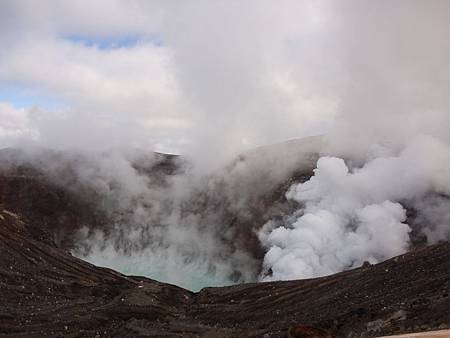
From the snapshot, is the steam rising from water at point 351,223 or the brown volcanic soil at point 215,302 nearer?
the brown volcanic soil at point 215,302

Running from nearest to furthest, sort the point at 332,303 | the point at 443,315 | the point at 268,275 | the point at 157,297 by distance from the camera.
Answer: the point at 443,315 → the point at 332,303 → the point at 157,297 → the point at 268,275

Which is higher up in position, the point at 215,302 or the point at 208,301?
the point at 208,301

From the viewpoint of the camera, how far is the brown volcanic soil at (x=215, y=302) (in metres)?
43.5

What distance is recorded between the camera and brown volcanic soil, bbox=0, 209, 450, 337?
43500mm

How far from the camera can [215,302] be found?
68312 mm

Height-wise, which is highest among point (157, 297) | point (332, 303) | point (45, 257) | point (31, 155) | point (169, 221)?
point (31, 155)

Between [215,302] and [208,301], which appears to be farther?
[208,301]

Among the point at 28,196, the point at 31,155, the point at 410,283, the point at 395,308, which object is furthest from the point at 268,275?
the point at 31,155

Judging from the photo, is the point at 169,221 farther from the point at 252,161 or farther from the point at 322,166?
the point at 322,166

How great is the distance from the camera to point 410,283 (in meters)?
48.6

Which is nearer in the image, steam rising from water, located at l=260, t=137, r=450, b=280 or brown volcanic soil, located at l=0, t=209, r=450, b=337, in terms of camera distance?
brown volcanic soil, located at l=0, t=209, r=450, b=337

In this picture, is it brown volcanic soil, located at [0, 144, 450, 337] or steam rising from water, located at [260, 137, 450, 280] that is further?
steam rising from water, located at [260, 137, 450, 280]

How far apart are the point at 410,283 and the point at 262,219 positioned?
6226cm

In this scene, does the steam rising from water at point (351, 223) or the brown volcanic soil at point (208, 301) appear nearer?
the brown volcanic soil at point (208, 301)
